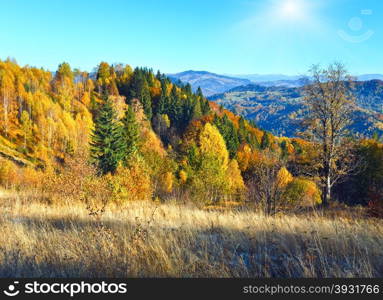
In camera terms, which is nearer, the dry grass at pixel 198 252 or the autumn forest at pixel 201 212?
the dry grass at pixel 198 252

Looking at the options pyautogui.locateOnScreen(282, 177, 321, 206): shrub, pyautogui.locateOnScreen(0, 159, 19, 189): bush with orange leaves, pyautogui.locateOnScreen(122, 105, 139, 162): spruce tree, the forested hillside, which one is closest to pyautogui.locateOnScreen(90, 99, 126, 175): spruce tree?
the forested hillside

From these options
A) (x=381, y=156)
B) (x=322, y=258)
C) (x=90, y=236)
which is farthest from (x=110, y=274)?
(x=381, y=156)

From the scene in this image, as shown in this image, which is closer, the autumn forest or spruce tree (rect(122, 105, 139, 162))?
the autumn forest

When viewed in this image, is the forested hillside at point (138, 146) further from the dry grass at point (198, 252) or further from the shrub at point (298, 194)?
the dry grass at point (198, 252)

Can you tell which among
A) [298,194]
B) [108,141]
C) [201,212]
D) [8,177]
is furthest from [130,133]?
[201,212]

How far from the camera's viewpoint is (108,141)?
158ft

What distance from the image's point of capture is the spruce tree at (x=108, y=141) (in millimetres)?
47938

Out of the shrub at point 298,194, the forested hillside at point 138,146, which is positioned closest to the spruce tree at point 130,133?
the forested hillside at point 138,146

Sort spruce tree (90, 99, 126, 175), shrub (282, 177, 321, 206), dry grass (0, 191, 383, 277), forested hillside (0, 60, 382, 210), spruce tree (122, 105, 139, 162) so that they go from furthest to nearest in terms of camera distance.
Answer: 1. spruce tree (122, 105, 139, 162)
2. spruce tree (90, 99, 126, 175)
3. forested hillside (0, 60, 382, 210)
4. shrub (282, 177, 321, 206)
5. dry grass (0, 191, 383, 277)

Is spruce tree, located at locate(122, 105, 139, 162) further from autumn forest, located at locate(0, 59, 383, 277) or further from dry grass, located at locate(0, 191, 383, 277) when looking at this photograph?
dry grass, located at locate(0, 191, 383, 277)

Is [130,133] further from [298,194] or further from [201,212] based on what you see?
[201,212]

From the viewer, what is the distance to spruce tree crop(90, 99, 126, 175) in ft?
157

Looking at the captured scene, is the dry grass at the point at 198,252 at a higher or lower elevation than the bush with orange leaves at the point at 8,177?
higher

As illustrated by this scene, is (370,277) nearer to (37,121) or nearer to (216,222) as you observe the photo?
(216,222)
